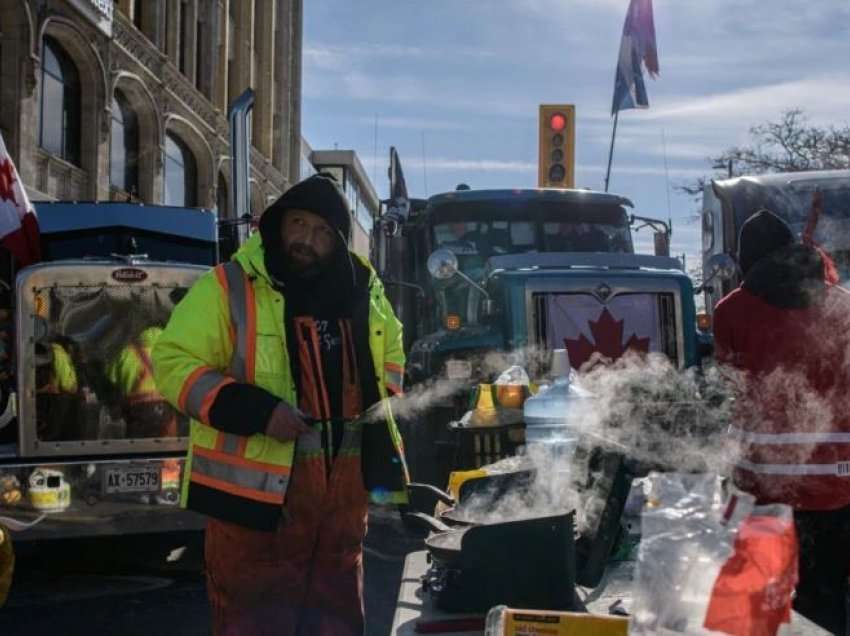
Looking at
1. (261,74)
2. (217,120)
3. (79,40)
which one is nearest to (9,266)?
(79,40)

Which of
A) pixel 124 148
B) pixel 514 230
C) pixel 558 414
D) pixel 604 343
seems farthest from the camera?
pixel 124 148

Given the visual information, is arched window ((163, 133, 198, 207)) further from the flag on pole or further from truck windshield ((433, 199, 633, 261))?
truck windshield ((433, 199, 633, 261))

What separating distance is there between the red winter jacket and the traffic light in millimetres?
9649

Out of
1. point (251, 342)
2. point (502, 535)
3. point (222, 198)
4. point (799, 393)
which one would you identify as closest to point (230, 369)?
point (251, 342)

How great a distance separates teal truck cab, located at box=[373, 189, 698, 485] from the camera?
7910 mm

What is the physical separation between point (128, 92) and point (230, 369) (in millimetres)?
20820

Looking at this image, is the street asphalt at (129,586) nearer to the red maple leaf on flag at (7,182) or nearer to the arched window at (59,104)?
the red maple leaf on flag at (7,182)

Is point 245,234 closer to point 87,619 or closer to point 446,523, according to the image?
point 87,619

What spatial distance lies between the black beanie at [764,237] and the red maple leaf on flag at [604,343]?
13.7 feet

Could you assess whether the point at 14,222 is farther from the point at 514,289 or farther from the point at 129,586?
the point at 514,289

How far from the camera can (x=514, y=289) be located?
8.10 meters

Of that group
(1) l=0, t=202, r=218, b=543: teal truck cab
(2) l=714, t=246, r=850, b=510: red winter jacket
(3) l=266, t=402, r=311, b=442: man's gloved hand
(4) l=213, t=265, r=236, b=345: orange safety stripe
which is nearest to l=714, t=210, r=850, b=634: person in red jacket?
(2) l=714, t=246, r=850, b=510: red winter jacket

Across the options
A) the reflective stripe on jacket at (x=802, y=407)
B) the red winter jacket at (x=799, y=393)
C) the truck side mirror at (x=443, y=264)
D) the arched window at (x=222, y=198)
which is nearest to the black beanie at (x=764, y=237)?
the red winter jacket at (x=799, y=393)

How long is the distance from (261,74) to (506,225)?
94.4ft
